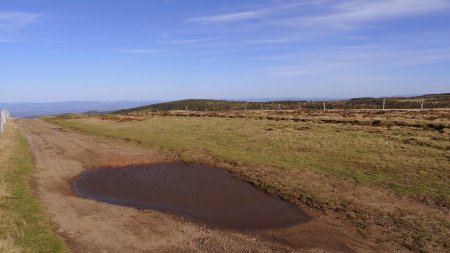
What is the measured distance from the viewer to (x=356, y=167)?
21.8m

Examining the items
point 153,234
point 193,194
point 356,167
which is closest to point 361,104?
point 356,167

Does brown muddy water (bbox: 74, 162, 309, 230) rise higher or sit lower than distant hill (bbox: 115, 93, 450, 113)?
lower

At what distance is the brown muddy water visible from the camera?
1501cm

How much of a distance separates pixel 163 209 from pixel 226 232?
12.6ft

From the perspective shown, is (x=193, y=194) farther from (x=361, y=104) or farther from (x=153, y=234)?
(x=361, y=104)

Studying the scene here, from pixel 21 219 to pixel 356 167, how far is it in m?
15.7

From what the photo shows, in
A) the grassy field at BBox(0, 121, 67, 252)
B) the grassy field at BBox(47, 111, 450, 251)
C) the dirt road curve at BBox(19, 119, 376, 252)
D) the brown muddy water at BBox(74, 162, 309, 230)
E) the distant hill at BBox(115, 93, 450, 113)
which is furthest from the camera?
the distant hill at BBox(115, 93, 450, 113)

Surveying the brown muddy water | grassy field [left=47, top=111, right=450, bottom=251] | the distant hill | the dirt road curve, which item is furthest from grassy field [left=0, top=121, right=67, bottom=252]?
the distant hill

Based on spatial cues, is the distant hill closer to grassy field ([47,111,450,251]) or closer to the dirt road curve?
grassy field ([47,111,450,251])

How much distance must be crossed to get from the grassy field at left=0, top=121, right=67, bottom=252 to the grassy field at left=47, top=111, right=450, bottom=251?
8.96m

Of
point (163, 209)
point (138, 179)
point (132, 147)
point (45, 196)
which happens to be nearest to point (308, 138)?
point (132, 147)

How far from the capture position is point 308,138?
3262cm

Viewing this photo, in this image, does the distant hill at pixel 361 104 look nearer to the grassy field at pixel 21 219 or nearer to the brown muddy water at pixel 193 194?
the brown muddy water at pixel 193 194

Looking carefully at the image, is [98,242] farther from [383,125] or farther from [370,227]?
[383,125]
